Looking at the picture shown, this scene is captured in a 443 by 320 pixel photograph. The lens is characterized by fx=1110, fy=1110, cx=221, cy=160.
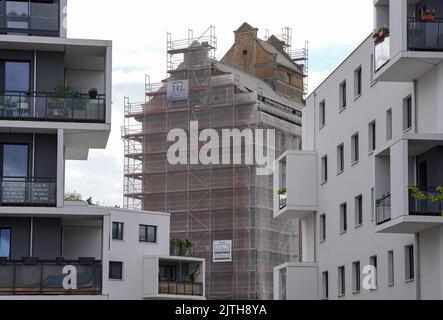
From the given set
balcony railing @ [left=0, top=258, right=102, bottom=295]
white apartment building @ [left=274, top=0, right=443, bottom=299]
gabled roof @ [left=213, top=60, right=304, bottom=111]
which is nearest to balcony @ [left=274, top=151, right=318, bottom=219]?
white apartment building @ [left=274, top=0, right=443, bottom=299]

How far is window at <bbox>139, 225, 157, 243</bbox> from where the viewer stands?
69.8 m

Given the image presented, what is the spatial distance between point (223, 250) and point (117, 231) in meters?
14.2

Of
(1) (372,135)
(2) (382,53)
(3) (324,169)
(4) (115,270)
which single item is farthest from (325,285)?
(4) (115,270)

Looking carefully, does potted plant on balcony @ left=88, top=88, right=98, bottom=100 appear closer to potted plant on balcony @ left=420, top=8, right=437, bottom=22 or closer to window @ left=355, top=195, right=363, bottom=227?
window @ left=355, top=195, right=363, bottom=227

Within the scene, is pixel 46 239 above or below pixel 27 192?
below

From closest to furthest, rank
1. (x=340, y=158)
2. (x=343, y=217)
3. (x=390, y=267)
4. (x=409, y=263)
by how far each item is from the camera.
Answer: (x=409, y=263) < (x=390, y=267) < (x=343, y=217) < (x=340, y=158)

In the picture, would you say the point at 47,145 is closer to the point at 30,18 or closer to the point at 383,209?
the point at 30,18

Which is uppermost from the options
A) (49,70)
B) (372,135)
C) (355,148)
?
(49,70)

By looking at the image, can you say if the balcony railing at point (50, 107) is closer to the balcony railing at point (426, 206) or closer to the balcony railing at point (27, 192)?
the balcony railing at point (27, 192)

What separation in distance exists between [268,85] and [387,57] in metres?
63.1

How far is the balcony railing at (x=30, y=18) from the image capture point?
1610 inches

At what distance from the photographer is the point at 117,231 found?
224 ft

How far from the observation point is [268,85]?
99.4m
